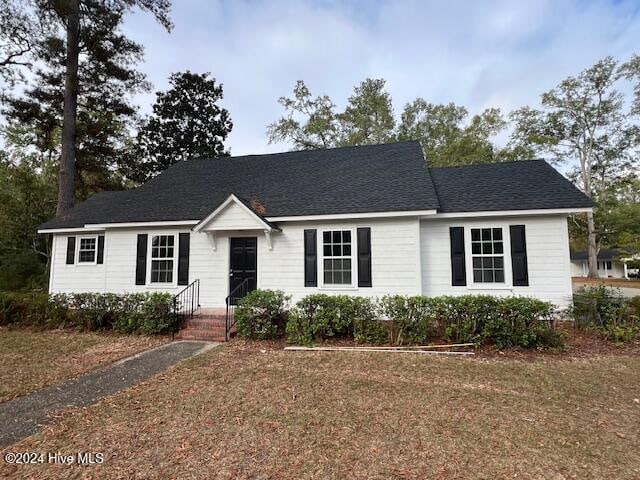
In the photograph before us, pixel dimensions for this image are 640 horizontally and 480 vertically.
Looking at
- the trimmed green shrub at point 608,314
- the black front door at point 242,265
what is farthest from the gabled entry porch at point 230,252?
the trimmed green shrub at point 608,314

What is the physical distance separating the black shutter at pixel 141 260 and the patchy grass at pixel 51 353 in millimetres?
2508

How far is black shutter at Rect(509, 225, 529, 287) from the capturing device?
344 inches

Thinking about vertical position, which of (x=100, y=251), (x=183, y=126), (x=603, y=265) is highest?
(x=183, y=126)

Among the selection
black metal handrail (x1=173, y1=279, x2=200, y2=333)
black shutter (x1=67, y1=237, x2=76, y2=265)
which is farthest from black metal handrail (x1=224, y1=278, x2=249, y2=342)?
black shutter (x1=67, y1=237, x2=76, y2=265)

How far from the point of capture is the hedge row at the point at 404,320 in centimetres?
657

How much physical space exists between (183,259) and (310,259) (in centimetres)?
438

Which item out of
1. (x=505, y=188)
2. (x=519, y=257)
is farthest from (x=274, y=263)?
(x=505, y=188)

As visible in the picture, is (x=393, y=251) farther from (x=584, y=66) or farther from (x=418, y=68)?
(x=584, y=66)

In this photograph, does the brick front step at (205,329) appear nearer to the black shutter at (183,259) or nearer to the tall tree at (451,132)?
the black shutter at (183,259)

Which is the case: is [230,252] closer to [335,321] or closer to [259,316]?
[259,316]

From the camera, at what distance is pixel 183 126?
29016 millimetres

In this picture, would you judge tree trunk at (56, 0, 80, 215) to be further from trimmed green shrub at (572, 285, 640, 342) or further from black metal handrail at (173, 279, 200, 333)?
trimmed green shrub at (572, 285, 640, 342)

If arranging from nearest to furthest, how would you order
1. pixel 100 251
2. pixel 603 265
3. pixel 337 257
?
pixel 337 257
pixel 100 251
pixel 603 265

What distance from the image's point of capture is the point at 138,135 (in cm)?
2753
